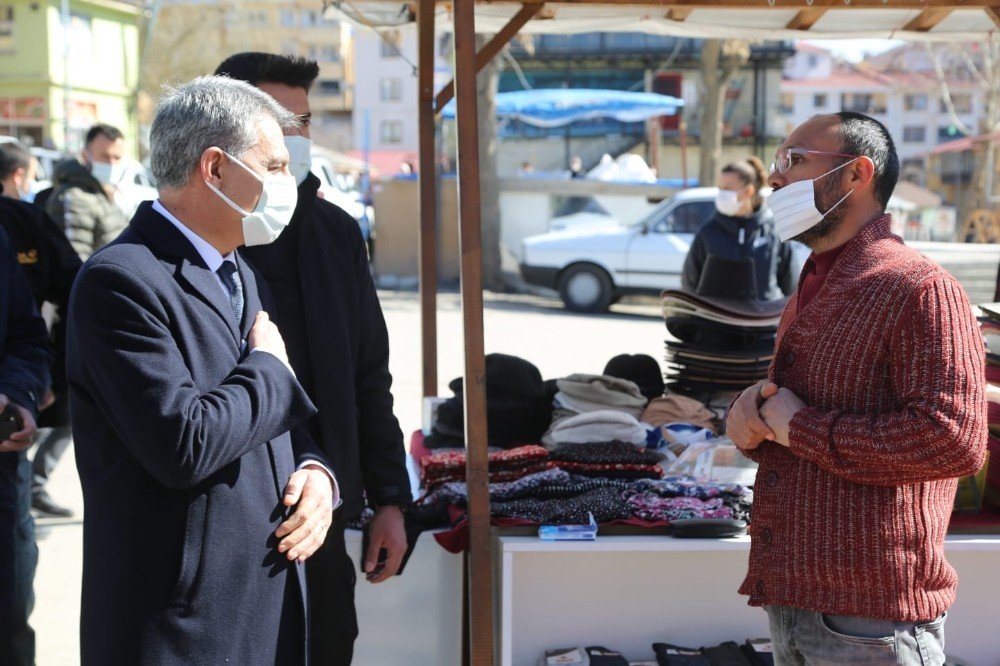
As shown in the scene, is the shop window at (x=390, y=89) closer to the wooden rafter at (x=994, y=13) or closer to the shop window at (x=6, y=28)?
the shop window at (x=6, y=28)

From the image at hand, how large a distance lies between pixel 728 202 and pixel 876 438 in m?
4.45

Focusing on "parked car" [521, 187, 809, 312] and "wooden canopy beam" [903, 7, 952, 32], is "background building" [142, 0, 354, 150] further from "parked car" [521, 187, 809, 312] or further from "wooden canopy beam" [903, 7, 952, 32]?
"wooden canopy beam" [903, 7, 952, 32]

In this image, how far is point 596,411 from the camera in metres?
4.39

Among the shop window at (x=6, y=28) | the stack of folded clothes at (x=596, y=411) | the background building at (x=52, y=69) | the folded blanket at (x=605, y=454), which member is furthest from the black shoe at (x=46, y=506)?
the shop window at (x=6, y=28)

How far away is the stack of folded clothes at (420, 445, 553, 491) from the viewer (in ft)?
12.8

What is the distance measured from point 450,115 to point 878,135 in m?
16.1

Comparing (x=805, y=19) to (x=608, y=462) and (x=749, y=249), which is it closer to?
(x=749, y=249)

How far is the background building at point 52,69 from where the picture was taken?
38.9m

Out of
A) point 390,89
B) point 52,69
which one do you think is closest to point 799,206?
point 52,69

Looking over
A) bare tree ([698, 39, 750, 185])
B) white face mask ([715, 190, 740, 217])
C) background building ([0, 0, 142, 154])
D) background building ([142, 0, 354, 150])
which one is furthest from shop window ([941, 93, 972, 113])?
white face mask ([715, 190, 740, 217])

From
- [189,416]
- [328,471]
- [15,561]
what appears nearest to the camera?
[189,416]

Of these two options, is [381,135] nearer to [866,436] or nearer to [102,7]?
[102,7]

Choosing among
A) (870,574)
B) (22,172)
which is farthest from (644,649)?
(22,172)

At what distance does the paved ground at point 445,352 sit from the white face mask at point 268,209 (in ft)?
9.90
